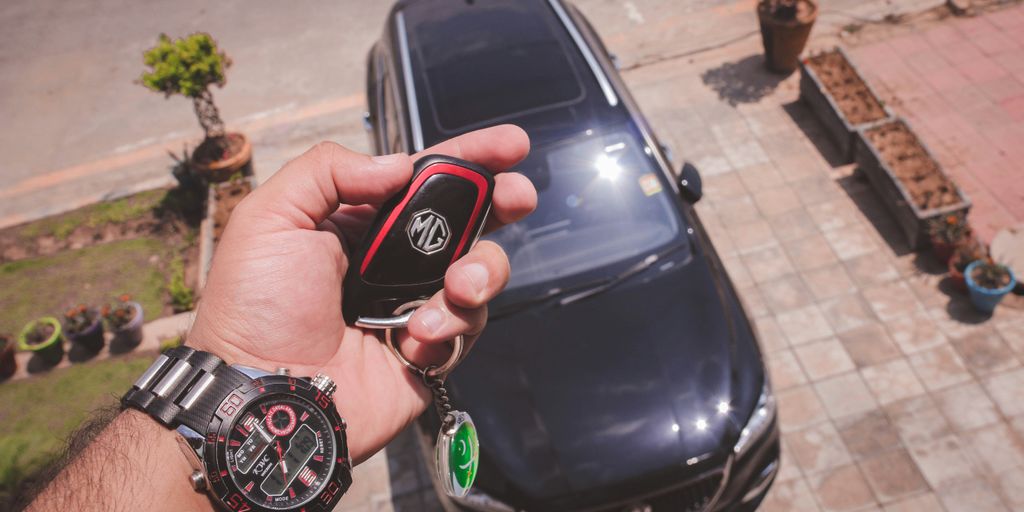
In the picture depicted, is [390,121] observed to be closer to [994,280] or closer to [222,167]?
[222,167]

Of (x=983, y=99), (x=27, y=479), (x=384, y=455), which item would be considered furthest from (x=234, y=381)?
(x=983, y=99)

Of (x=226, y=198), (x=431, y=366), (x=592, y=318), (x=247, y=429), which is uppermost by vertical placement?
(x=247, y=429)

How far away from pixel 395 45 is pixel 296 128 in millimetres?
3250

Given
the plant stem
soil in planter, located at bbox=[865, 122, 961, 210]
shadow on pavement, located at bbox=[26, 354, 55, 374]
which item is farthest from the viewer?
the plant stem

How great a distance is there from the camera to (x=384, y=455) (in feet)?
18.0

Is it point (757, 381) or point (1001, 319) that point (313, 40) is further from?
point (1001, 319)

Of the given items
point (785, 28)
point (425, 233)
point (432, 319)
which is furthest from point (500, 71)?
point (785, 28)

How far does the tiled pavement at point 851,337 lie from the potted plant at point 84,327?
5.78 m

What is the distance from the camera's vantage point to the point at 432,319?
2.58 meters

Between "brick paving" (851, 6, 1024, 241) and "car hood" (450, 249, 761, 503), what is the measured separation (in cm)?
363

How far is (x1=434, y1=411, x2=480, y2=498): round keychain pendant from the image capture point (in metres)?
2.69

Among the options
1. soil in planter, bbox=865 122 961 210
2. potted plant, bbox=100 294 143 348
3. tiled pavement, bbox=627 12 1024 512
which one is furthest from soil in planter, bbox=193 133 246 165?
soil in planter, bbox=865 122 961 210

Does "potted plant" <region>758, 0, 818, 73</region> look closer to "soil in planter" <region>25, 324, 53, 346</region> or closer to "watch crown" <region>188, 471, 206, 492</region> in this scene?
"watch crown" <region>188, 471, 206, 492</region>

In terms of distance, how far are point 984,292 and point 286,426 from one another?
5516mm
